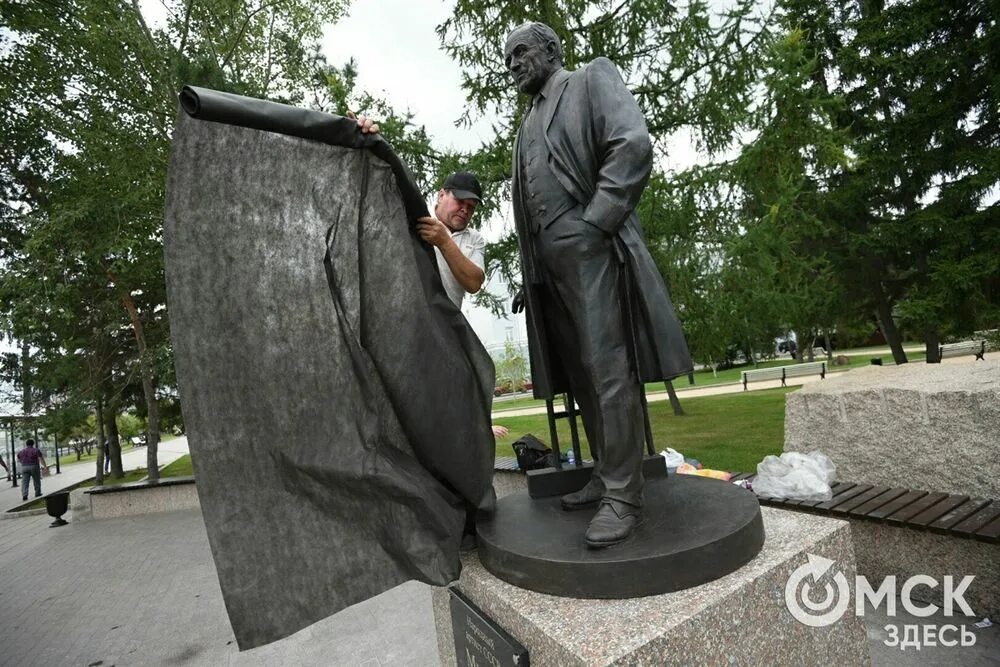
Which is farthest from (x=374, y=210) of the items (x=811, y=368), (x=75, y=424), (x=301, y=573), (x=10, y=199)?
(x=811, y=368)

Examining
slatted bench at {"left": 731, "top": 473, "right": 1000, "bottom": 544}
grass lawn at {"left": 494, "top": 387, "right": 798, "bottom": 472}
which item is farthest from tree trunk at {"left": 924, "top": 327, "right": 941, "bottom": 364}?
slatted bench at {"left": 731, "top": 473, "right": 1000, "bottom": 544}

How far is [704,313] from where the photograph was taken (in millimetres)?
9102

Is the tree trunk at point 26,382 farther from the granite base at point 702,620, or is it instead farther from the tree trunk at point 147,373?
the granite base at point 702,620

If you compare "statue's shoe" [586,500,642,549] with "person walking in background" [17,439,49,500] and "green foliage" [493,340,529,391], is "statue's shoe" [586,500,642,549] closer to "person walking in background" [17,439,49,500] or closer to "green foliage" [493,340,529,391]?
"person walking in background" [17,439,49,500]

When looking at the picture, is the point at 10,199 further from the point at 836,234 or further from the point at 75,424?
the point at 836,234

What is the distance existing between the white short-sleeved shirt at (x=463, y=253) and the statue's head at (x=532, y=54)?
0.68 m

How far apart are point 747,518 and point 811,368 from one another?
24.2 metres

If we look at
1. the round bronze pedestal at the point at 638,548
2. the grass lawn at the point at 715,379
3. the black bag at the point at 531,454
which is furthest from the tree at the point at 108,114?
the grass lawn at the point at 715,379

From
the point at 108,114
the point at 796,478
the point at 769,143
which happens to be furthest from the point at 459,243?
the point at 108,114

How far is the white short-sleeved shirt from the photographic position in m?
2.62

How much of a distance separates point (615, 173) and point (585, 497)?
1.33 m

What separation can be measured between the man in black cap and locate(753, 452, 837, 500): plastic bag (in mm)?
3431

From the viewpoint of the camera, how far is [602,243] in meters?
2.17

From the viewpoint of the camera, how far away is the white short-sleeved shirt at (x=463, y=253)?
2623mm
